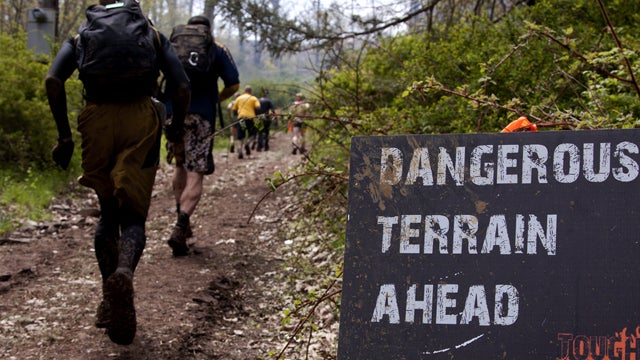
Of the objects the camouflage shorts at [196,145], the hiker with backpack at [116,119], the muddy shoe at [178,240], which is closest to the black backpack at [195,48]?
the camouflage shorts at [196,145]

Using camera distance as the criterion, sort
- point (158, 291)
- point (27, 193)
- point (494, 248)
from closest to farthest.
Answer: point (494, 248), point (158, 291), point (27, 193)

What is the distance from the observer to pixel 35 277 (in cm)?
607

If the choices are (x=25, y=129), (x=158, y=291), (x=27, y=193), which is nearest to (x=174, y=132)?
(x=158, y=291)

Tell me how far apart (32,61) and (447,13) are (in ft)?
18.2

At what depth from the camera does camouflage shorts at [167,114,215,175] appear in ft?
22.6

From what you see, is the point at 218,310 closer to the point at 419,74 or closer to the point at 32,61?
the point at 419,74

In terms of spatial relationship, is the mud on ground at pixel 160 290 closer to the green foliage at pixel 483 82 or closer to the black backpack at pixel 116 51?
the green foliage at pixel 483 82

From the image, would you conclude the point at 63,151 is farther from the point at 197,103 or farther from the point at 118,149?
the point at 197,103

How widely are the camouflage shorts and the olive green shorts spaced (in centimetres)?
229

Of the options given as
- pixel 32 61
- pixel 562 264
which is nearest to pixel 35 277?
pixel 562 264

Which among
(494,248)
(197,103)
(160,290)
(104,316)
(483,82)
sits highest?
(483,82)

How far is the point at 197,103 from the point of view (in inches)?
272

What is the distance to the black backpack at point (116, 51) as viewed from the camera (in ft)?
14.3

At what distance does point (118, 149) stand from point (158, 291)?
154cm
